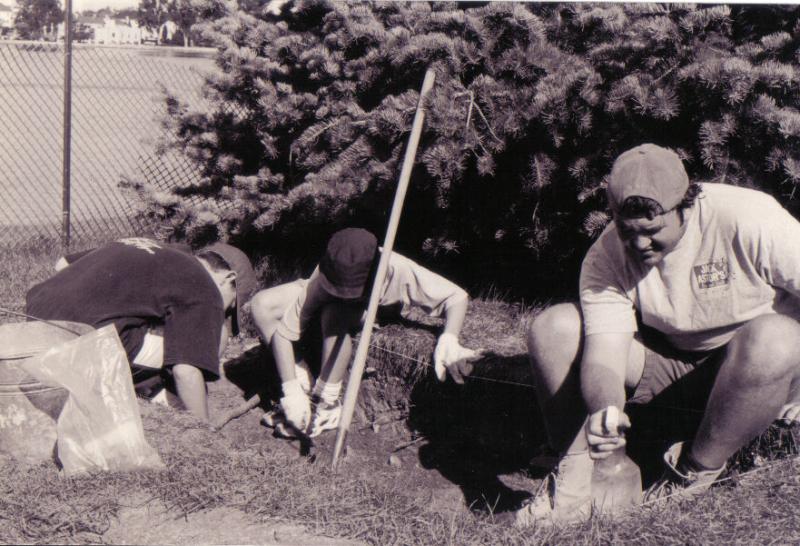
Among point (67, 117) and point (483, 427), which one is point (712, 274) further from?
point (67, 117)

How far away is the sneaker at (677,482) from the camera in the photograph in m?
2.72

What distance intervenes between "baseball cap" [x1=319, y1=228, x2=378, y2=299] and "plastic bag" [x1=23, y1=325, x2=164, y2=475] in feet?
3.35

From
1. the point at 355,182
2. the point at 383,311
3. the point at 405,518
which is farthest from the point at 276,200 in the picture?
the point at 405,518

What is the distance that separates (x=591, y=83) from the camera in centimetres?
362

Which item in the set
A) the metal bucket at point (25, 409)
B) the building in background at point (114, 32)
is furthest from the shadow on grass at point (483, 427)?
the building in background at point (114, 32)

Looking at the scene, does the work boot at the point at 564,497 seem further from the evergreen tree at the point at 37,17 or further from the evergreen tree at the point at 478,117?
the evergreen tree at the point at 37,17

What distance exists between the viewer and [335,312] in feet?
12.9

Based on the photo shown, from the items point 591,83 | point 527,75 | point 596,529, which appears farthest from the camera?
point 527,75

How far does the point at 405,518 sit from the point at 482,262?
2509 mm

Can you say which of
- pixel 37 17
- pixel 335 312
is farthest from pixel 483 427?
pixel 37 17

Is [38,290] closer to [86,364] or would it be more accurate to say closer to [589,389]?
[86,364]

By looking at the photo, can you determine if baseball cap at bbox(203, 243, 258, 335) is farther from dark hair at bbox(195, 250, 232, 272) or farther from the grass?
the grass

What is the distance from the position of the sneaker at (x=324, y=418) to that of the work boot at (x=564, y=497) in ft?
4.21

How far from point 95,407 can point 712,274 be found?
2148 millimetres
